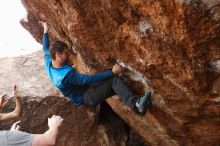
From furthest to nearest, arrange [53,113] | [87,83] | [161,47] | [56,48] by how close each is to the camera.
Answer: [53,113] < [87,83] < [56,48] < [161,47]

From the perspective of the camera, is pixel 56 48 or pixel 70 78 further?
pixel 70 78

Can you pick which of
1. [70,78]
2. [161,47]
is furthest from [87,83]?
[161,47]

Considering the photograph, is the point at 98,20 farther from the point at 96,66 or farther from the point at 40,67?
the point at 40,67

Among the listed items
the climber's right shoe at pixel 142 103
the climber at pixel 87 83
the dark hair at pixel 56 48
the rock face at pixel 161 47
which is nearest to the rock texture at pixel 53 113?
the rock face at pixel 161 47

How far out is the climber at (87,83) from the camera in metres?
6.04

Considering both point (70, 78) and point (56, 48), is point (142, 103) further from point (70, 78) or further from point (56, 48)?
point (56, 48)

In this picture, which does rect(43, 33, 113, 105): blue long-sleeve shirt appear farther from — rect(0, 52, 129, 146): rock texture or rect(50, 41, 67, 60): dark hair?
rect(0, 52, 129, 146): rock texture

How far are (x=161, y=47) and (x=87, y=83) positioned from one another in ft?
5.47

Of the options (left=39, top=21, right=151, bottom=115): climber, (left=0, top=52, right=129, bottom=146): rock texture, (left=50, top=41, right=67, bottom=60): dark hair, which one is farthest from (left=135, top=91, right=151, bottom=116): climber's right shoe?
(left=0, top=52, right=129, bottom=146): rock texture

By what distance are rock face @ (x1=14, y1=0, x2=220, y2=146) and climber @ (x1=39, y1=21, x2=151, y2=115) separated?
0.32m

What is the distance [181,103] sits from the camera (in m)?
6.21

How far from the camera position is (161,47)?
5223 mm

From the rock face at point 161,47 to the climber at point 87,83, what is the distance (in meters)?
0.32

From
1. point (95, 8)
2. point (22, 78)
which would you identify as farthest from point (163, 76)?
point (22, 78)
